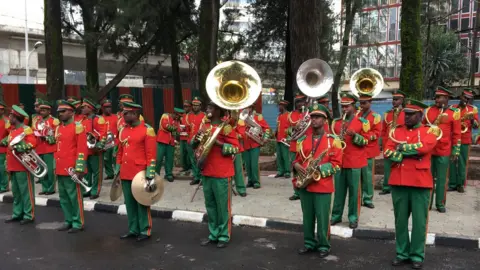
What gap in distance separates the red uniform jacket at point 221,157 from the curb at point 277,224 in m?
1.62

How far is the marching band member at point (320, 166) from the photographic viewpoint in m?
5.70

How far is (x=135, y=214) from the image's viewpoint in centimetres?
693

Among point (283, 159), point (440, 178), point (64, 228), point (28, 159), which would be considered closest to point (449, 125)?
point (440, 178)

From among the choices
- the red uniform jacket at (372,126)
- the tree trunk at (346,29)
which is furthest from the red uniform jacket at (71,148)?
the tree trunk at (346,29)

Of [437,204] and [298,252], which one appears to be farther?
[437,204]

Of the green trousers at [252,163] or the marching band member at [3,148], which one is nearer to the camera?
the marching band member at [3,148]

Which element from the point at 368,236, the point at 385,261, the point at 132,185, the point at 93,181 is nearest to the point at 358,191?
the point at 368,236

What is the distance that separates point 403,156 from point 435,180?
3.03 meters

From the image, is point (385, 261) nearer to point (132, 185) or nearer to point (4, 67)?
point (132, 185)

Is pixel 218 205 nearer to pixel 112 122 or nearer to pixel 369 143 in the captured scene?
pixel 369 143

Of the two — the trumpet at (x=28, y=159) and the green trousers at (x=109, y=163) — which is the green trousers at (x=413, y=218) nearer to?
the trumpet at (x=28, y=159)

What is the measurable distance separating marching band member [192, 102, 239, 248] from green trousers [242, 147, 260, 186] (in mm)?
3823

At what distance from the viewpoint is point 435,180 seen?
8.14 metres

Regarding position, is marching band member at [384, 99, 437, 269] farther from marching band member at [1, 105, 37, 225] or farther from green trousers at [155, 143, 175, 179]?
green trousers at [155, 143, 175, 179]
